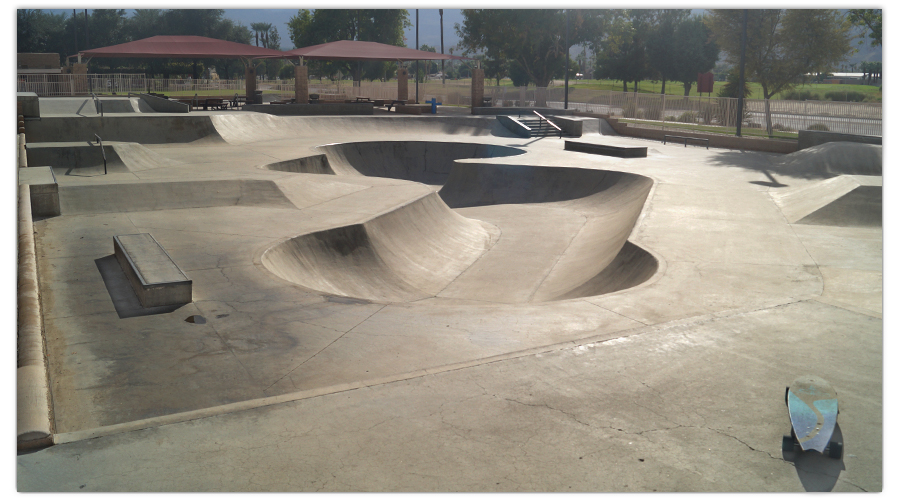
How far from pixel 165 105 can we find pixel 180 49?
7.50 metres

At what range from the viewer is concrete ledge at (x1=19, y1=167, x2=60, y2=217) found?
1167 centimetres

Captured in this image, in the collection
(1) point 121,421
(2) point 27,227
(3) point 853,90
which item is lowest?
(1) point 121,421

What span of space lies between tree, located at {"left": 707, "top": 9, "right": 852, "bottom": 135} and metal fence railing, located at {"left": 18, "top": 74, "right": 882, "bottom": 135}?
27.3ft

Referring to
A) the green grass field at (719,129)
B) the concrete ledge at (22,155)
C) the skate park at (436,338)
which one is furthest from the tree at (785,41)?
the concrete ledge at (22,155)

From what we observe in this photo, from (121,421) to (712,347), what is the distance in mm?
5421


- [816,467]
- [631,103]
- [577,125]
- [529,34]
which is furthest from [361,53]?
[816,467]

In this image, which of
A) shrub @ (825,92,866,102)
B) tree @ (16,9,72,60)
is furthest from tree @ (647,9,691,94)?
tree @ (16,9,72,60)

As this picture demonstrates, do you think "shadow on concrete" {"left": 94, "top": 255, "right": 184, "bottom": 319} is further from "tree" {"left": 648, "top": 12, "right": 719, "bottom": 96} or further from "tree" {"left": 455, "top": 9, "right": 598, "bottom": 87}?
"tree" {"left": 648, "top": 12, "right": 719, "bottom": 96}

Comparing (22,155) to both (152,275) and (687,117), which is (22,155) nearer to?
(152,275)

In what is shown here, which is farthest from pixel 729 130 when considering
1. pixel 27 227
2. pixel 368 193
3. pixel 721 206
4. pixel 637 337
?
pixel 27 227

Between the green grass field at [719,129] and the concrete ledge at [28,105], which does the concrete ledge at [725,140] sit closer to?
the green grass field at [719,129]

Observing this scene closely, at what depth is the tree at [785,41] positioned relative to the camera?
35.3 meters
